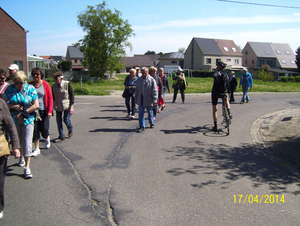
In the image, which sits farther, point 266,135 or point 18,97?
point 266,135

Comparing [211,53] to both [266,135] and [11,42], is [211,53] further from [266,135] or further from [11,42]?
[266,135]

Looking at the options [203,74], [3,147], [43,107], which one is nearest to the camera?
[3,147]

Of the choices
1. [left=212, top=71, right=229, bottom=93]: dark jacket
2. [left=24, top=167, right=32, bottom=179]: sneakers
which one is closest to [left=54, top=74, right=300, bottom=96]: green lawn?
[left=212, top=71, right=229, bottom=93]: dark jacket

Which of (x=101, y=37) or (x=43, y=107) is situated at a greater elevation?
(x=101, y=37)

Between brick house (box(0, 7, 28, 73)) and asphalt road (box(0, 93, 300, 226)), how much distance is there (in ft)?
117

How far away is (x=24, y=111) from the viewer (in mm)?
4926

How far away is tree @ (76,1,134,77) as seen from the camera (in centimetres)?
3966

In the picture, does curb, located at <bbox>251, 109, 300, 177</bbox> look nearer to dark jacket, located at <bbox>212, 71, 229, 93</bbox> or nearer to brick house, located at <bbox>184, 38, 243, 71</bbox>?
dark jacket, located at <bbox>212, 71, 229, 93</bbox>

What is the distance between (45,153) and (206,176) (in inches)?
141

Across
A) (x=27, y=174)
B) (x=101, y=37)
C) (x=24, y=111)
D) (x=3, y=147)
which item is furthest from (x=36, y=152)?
(x=101, y=37)

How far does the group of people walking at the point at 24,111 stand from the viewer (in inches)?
145

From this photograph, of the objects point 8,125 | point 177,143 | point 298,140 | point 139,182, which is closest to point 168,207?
point 139,182

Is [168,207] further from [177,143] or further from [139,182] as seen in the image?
[177,143]
